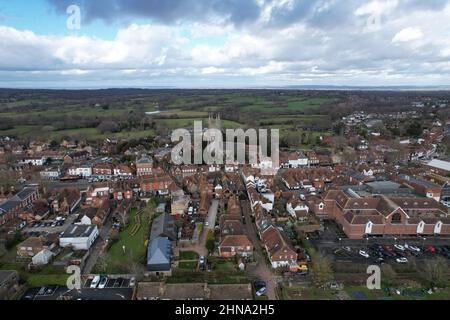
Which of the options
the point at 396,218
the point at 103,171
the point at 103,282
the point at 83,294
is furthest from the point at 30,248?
the point at 396,218

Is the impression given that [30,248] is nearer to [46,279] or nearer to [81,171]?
[46,279]

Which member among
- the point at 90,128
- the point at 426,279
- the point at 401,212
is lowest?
the point at 426,279

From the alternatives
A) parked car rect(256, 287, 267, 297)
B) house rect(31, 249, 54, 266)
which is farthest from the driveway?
house rect(31, 249, 54, 266)

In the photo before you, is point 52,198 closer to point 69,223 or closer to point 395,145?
point 69,223

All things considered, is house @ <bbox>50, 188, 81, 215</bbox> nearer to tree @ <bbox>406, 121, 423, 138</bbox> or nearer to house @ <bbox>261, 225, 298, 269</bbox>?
house @ <bbox>261, 225, 298, 269</bbox>

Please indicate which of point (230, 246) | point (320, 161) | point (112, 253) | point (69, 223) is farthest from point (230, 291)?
point (320, 161)
